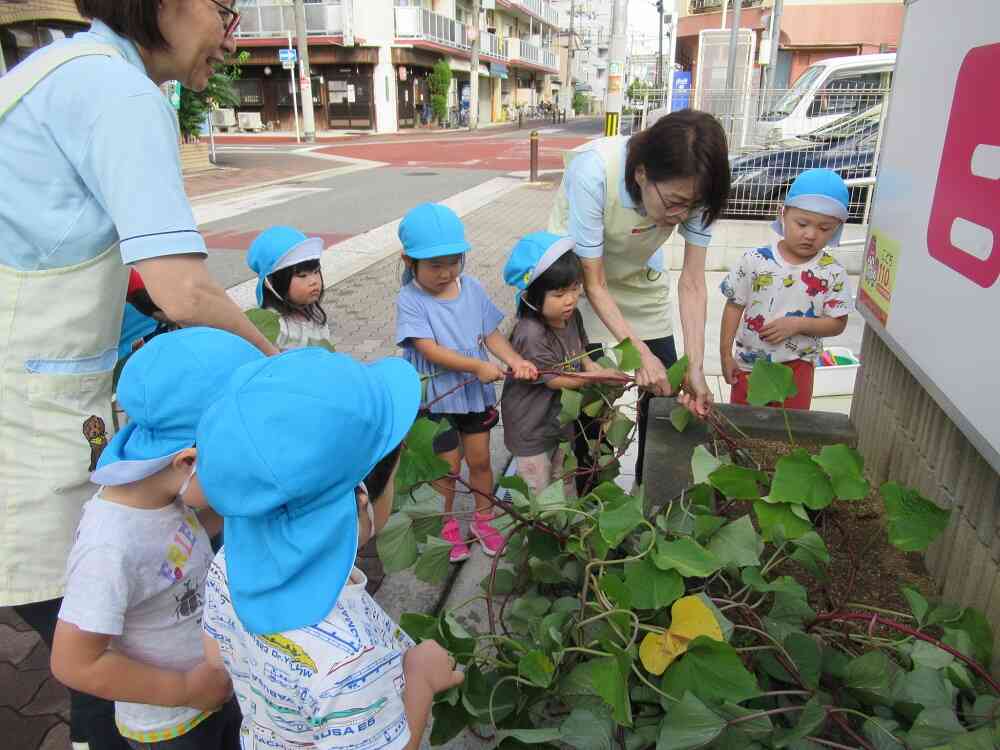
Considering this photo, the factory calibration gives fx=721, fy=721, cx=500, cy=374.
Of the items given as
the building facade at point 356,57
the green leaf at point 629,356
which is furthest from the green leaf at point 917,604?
the building facade at point 356,57

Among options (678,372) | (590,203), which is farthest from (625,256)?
(678,372)

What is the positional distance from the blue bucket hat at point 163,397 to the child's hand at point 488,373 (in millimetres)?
1199

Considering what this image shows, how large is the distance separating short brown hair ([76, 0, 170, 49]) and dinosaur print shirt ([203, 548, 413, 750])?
104 centimetres

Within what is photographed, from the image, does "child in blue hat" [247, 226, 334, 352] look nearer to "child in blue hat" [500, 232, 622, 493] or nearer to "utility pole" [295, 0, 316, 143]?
"child in blue hat" [500, 232, 622, 493]

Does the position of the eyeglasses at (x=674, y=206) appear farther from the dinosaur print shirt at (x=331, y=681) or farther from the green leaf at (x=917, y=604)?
the dinosaur print shirt at (x=331, y=681)

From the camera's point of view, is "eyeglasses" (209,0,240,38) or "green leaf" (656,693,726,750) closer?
"green leaf" (656,693,726,750)

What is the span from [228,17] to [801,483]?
4.79ft

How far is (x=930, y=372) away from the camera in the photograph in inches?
65.9

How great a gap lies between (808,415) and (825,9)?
26.1 metres

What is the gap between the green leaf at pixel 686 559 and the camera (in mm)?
1239

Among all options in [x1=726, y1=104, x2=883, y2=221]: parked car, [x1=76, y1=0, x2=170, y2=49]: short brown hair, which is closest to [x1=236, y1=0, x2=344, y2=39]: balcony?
[x1=726, y1=104, x2=883, y2=221]: parked car

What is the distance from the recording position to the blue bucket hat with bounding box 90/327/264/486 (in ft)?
3.92

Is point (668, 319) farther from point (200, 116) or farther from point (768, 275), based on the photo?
point (200, 116)

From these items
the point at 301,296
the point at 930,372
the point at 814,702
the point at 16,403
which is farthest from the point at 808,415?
the point at 16,403
